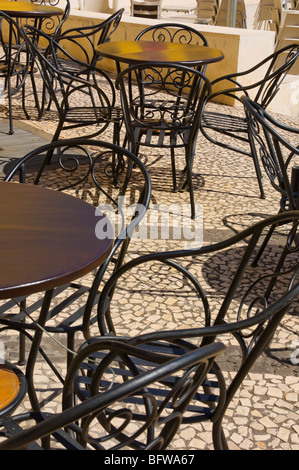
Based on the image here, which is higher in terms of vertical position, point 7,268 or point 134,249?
point 7,268

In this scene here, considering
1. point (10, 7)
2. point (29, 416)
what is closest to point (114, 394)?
point (29, 416)

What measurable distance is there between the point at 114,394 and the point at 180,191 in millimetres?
3677

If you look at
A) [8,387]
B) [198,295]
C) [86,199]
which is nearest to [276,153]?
[198,295]

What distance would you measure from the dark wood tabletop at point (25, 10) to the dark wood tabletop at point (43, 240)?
3992mm

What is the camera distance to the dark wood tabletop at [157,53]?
433cm

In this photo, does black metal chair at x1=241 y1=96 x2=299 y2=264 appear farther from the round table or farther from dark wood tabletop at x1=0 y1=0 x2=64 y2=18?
dark wood tabletop at x1=0 y1=0 x2=64 y2=18

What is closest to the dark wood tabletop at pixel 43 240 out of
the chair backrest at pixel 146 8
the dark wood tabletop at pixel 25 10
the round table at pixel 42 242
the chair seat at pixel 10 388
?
the round table at pixel 42 242

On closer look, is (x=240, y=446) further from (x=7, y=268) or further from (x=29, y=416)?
(x=7, y=268)

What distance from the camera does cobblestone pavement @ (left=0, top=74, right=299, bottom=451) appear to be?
2.32m

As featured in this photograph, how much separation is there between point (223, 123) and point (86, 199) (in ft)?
3.84

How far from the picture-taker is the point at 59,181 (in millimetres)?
4773

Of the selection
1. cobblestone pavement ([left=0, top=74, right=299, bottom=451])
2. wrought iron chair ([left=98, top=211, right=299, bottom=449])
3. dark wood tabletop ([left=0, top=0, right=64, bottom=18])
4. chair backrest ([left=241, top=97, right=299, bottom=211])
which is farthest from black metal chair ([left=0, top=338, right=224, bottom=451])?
dark wood tabletop ([left=0, top=0, right=64, bottom=18])

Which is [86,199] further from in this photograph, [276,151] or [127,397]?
[127,397]

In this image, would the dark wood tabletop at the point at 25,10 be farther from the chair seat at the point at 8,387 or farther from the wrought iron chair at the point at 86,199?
the chair seat at the point at 8,387
